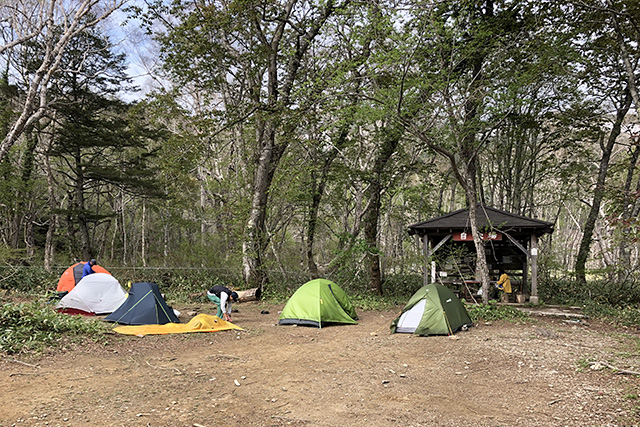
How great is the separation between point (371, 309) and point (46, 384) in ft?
29.2

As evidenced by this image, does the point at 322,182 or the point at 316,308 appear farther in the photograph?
the point at 322,182

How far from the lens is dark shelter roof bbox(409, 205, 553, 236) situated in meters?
12.6

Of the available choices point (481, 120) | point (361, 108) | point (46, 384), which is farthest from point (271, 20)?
point (46, 384)

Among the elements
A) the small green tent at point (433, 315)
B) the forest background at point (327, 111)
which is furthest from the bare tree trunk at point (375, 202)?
the small green tent at point (433, 315)

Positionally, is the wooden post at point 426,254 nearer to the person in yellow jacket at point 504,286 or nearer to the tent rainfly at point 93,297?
the person in yellow jacket at point 504,286

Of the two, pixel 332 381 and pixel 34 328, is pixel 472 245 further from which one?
pixel 34 328

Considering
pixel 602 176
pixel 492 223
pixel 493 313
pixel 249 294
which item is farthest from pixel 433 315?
pixel 602 176

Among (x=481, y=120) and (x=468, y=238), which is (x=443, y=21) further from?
(x=468, y=238)

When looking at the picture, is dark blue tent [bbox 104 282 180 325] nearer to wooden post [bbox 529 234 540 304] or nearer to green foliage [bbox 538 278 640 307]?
wooden post [bbox 529 234 540 304]

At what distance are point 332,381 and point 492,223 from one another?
8817mm

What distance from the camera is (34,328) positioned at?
23.3ft

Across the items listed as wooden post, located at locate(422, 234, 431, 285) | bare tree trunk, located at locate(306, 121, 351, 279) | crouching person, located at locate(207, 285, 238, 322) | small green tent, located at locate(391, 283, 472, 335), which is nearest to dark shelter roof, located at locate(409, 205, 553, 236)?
wooden post, located at locate(422, 234, 431, 285)

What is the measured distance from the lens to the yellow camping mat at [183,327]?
8.25 m

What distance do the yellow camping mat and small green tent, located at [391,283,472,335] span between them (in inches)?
140
